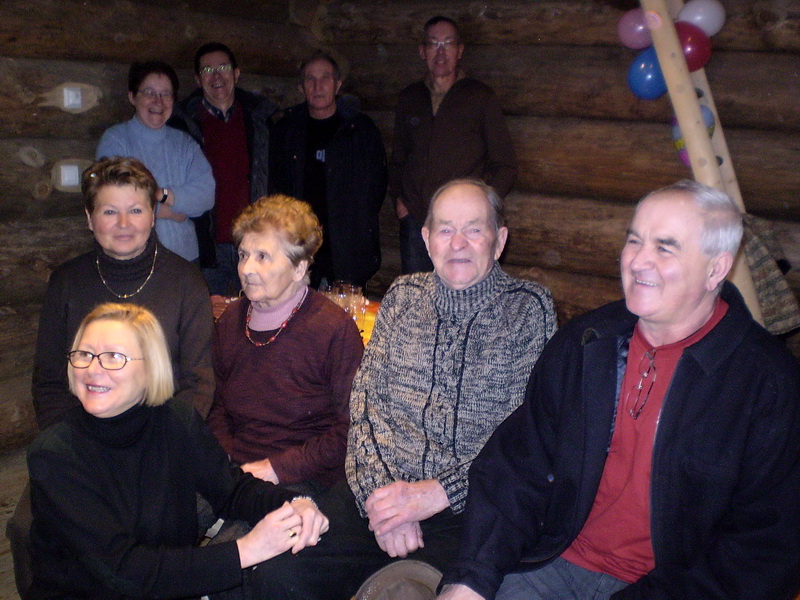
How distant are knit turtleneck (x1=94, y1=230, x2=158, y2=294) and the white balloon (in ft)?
10.2

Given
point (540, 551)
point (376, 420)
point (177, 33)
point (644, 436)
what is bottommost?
point (540, 551)

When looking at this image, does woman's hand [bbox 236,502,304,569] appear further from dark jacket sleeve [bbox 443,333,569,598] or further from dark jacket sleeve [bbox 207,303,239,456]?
dark jacket sleeve [bbox 207,303,239,456]

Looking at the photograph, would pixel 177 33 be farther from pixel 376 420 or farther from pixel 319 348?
pixel 376 420

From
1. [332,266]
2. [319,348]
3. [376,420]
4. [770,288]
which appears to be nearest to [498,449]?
[376,420]

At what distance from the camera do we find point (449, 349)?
2404mm

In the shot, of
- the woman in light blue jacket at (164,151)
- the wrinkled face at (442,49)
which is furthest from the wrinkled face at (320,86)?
the woman in light blue jacket at (164,151)

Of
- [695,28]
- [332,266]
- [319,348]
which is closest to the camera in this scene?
[319,348]

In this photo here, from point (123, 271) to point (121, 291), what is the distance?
0.24 feet

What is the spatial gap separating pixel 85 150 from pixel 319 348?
7.46 feet

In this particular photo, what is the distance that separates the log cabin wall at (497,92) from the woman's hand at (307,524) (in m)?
2.40

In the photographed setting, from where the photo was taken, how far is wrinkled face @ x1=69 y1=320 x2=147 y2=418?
1.89m

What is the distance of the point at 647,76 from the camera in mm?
4191

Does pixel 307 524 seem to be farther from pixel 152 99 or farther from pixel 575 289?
pixel 575 289

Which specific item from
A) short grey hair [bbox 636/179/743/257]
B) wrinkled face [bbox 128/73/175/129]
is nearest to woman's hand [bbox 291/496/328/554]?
short grey hair [bbox 636/179/743/257]
